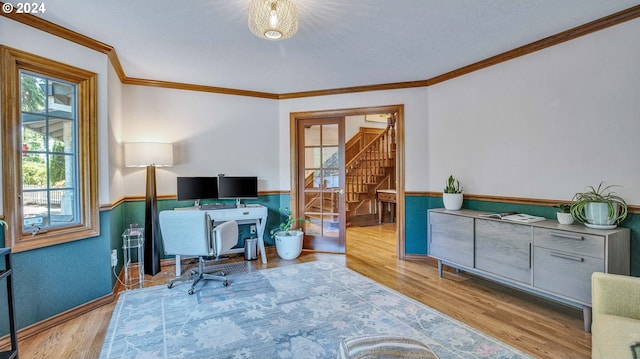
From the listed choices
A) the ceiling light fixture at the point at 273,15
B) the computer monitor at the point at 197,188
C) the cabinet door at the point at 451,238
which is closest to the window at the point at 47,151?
Result: the computer monitor at the point at 197,188

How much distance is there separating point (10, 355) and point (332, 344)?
5.99 feet

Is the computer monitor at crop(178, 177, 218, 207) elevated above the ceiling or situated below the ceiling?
below

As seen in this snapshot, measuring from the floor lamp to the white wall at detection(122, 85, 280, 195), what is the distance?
1.05ft

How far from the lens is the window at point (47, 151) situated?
7.12 feet

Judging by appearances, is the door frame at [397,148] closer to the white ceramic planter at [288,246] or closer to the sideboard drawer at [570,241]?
the white ceramic planter at [288,246]

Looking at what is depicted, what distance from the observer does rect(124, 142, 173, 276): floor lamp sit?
3461 millimetres

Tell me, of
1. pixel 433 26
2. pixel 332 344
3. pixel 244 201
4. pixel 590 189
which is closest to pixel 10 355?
pixel 332 344

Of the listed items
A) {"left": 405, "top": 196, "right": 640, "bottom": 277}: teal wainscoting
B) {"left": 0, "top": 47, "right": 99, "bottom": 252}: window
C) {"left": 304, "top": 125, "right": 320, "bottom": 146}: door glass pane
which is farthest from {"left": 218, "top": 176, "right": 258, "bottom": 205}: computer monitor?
{"left": 405, "top": 196, "right": 640, "bottom": 277}: teal wainscoting

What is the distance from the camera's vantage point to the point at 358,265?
3834 mm

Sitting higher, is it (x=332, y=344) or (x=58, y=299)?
(x=58, y=299)

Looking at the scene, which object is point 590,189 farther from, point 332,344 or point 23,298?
point 23,298

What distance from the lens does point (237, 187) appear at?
4121mm

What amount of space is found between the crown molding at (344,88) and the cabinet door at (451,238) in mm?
1715

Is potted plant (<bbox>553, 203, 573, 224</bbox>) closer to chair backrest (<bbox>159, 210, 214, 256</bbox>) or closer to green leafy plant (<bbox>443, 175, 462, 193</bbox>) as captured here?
green leafy plant (<bbox>443, 175, 462, 193</bbox>)
